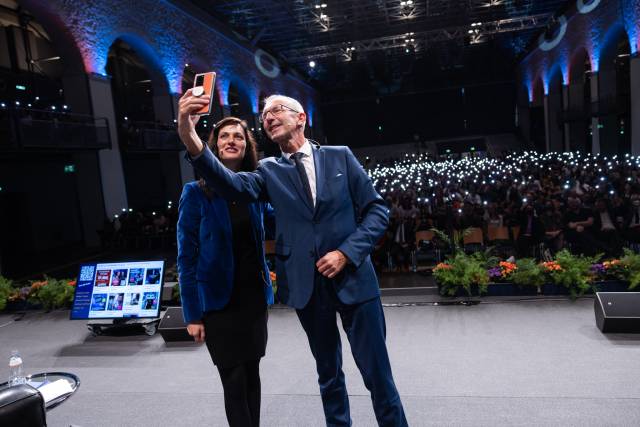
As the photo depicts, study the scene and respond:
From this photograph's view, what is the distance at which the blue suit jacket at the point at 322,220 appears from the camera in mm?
1968

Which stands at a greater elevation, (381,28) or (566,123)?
(381,28)

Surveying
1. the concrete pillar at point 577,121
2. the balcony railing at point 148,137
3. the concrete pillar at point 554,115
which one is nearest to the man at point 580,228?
the balcony railing at point 148,137

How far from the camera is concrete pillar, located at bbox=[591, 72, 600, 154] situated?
2093 centimetres

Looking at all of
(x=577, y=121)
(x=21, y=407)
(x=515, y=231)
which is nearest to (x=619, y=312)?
(x=21, y=407)

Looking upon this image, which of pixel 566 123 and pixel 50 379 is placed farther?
pixel 566 123

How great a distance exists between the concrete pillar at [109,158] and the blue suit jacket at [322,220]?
Result: 13.6 metres

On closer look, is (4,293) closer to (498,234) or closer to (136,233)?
(498,234)

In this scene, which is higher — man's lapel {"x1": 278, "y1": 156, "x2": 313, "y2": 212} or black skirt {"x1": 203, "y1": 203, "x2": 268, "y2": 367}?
man's lapel {"x1": 278, "y1": 156, "x2": 313, "y2": 212}

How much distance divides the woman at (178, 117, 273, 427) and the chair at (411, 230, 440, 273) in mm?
5854

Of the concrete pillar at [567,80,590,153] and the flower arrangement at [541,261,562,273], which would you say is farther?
the concrete pillar at [567,80,590,153]

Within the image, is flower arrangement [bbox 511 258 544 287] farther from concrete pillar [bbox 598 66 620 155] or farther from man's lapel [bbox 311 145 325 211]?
concrete pillar [bbox 598 66 620 155]

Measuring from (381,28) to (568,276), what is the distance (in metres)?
22.3

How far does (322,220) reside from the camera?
1997mm

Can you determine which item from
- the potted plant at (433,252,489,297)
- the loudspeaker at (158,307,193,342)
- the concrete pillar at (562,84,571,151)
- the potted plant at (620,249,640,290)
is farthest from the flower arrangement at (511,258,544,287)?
the concrete pillar at (562,84,571,151)
